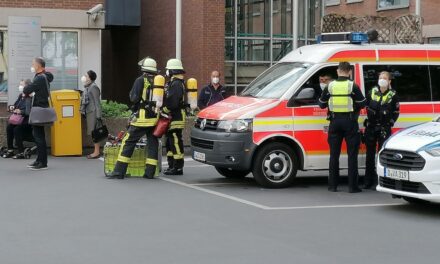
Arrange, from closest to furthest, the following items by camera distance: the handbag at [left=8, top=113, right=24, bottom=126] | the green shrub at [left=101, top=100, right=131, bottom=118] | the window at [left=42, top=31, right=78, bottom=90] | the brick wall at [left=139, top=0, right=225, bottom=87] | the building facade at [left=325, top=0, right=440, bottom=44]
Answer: the handbag at [left=8, top=113, right=24, bottom=126] < the green shrub at [left=101, top=100, right=131, bottom=118] < the window at [left=42, top=31, right=78, bottom=90] < the brick wall at [left=139, top=0, right=225, bottom=87] < the building facade at [left=325, top=0, right=440, bottom=44]

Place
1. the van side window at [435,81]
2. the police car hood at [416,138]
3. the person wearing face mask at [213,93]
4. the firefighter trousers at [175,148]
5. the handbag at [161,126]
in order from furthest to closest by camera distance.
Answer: the person wearing face mask at [213,93] → the firefighter trousers at [175,148] → the handbag at [161,126] → the van side window at [435,81] → the police car hood at [416,138]

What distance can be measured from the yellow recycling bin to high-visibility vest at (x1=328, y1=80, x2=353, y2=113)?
6.60 metres

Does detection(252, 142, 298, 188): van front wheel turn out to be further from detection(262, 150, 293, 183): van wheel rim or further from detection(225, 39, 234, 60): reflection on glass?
detection(225, 39, 234, 60): reflection on glass

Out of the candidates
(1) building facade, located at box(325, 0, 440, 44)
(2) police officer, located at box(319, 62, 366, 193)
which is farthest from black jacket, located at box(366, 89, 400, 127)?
(1) building facade, located at box(325, 0, 440, 44)

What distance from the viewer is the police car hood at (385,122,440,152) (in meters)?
9.27

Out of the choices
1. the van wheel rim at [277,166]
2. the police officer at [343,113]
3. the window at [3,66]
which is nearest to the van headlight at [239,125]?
the van wheel rim at [277,166]

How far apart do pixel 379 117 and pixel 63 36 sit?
1261cm

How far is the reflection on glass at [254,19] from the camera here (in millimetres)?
25734

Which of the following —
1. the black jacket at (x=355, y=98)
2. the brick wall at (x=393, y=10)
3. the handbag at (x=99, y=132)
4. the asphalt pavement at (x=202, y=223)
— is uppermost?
the brick wall at (x=393, y=10)

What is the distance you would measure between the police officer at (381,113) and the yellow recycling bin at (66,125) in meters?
6.69

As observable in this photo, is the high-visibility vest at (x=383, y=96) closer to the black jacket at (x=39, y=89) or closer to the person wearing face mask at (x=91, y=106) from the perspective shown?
the black jacket at (x=39, y=89)

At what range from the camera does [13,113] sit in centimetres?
1541

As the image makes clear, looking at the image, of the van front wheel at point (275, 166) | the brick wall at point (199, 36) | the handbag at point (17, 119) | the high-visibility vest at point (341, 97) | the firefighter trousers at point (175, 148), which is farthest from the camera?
the brick wall at point (199, 36)

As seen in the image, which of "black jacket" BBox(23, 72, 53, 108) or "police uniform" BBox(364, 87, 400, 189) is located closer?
"police uniform" BBox(364, 87, 400, 189)
